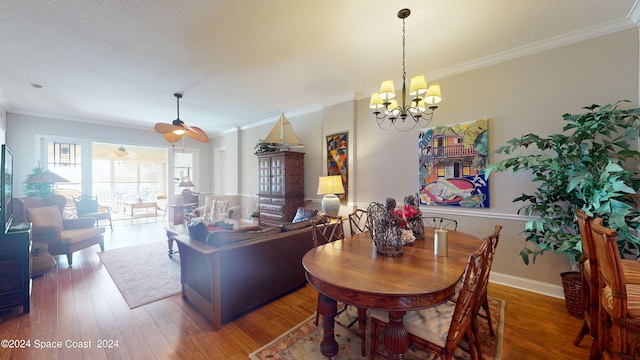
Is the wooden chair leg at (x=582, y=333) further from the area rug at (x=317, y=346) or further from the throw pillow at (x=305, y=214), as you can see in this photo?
the throw pillow at (x=305, y=214)

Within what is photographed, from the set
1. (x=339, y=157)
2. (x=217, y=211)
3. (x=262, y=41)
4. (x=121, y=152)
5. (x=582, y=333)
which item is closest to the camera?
(x=582, y=333)

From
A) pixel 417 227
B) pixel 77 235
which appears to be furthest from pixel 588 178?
pixel 77 235

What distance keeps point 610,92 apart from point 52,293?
6.26m

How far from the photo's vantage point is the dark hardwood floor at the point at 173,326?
1.83 metres

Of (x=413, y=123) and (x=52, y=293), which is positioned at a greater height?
(x=413, y=123)

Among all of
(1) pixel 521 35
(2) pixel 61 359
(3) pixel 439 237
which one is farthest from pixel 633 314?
(2) pixel 61 359

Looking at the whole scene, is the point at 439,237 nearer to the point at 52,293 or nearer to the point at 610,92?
the point at 610,92

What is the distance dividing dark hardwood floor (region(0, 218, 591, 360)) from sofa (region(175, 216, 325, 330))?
12 centimetres

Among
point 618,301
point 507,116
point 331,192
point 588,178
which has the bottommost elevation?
point 618,301

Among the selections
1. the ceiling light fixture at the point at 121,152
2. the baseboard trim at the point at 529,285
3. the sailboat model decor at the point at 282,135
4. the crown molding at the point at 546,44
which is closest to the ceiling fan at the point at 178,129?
the sailboat model decor at the point at 282,135

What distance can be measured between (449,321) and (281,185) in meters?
3.86

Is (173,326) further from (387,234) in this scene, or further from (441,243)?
(441,243)

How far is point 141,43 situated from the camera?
2.54m

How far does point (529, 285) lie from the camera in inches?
107
